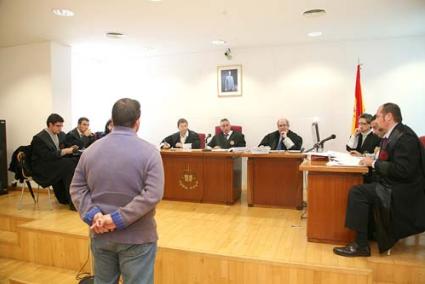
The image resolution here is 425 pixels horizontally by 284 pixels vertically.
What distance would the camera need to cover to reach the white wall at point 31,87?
5242 millimetres

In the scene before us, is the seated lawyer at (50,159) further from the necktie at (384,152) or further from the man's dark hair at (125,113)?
the necktie at (384,152)

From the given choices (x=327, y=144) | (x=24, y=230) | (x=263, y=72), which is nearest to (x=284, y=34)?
(x=263, y=72)

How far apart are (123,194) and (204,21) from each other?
10.9ft

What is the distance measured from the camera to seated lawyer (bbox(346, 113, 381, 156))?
12.5 ft

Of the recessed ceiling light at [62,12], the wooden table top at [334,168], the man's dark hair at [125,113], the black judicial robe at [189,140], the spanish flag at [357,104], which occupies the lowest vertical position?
the wooden table top at [334,168]

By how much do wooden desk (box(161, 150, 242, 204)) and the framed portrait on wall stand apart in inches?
71.4

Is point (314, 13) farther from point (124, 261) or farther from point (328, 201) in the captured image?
point (124, 261)

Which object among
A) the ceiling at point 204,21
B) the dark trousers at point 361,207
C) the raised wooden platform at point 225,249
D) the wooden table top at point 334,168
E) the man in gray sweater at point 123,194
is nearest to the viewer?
the man in gray sweater at point 123,194

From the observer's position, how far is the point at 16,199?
4871 millimetres

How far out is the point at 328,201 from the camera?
2.86 metres

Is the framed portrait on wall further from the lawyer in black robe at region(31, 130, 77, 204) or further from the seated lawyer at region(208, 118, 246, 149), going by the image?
the lawyer in black robe at region(31, 130, 77, 204)

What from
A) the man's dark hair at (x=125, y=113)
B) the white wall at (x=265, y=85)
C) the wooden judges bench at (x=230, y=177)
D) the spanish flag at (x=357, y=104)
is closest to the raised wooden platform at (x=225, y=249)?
the wooden judges bench at (x=230, y=177)

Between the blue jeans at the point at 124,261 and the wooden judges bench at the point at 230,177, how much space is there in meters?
2.59

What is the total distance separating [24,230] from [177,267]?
71.4 inches
